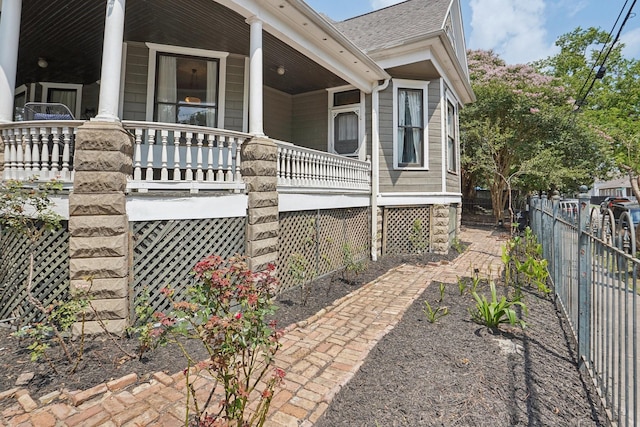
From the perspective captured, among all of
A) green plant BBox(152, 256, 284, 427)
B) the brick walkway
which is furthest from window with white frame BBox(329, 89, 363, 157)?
green plant BBox(152, 256, 284, 427)

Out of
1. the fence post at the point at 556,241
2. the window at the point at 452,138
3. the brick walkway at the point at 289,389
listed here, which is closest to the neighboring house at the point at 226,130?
the window at the point at 452,138

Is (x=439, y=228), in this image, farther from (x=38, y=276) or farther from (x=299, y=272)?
(x=38, y=276)

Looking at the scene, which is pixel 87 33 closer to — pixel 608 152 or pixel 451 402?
pixel 451 402

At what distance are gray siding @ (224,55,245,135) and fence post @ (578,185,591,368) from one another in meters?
5.79

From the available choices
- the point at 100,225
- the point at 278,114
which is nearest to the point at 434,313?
the point at 100,225

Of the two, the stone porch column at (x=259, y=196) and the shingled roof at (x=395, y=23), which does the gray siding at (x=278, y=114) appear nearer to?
the shingled roof at (x=395, y=23)

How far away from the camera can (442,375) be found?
2846 millimetres

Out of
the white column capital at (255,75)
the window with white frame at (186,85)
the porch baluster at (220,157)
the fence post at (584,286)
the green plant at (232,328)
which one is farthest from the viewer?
the window with white frame at (186,85)

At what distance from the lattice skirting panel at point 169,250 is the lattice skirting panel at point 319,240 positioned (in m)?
1.25

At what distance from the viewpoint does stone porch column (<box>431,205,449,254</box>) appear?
8227 mm

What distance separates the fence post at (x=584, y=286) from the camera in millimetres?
2893

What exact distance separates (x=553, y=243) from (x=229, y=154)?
539cm

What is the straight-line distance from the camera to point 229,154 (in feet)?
14.4

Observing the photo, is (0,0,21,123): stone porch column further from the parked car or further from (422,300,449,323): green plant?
the parked car
